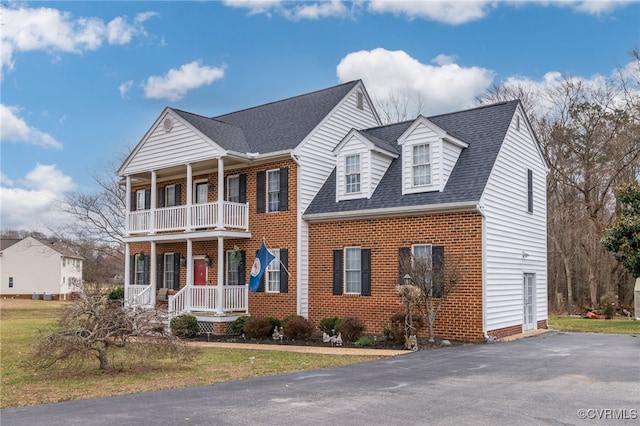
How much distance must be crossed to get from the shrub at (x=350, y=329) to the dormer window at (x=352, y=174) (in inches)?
183

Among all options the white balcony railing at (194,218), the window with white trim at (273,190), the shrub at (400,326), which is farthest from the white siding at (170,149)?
the shrub at (400,326)

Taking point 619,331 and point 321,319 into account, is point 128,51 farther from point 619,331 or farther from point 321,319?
point 619,331

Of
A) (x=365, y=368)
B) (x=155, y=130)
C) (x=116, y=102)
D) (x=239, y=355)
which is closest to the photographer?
(x=365, y=368)

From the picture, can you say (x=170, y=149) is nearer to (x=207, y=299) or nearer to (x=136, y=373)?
(x=207, y=299)

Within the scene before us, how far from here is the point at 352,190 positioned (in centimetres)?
1995

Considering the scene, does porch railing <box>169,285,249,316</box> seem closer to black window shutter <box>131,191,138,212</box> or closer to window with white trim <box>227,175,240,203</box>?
window with white trim <box>227,175,240,203</box>

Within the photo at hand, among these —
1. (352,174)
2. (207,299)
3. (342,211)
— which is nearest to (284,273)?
(207,299)

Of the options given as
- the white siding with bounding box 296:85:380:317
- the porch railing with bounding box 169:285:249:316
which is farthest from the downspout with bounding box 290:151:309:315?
the porch railing with bounding box 169:285:249:316

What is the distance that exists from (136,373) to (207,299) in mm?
8935

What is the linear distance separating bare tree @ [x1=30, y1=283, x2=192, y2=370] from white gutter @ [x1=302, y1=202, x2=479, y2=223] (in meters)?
7.98

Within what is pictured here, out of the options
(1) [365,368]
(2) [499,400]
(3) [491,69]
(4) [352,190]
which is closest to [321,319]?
(4) [352,190]

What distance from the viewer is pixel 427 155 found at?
59.6ft

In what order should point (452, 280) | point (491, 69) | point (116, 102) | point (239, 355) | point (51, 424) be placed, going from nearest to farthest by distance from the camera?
1. point (51, 424)
2. point (239, 355)
3. point (452, 280)
4. point (116, 102)
5. point (491, 69)

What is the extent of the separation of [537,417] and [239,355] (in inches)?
344
